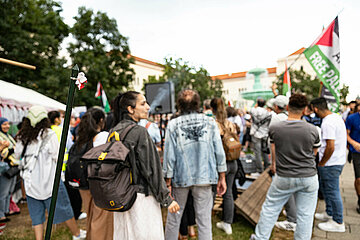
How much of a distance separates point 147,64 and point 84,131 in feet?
Answer: 235

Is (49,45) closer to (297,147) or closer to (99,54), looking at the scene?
(99,54)

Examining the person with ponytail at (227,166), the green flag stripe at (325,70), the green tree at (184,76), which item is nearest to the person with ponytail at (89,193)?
the person with ponytail at (227,166)

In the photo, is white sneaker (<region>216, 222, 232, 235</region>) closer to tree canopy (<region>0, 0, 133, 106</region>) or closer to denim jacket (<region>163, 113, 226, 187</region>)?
denim jacket (<region>163, 113, 226, 187</region>)

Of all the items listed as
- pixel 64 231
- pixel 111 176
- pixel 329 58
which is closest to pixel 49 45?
pixel 64 231

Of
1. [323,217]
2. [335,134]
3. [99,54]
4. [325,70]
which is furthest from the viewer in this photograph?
[99,54]

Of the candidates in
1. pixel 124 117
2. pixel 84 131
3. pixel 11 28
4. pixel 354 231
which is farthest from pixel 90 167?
pixel 11 28

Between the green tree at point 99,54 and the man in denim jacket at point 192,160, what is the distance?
21.4 meters

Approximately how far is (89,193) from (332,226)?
3.38 meters

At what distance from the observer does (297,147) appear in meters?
2.98

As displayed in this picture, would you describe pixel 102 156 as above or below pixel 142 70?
below

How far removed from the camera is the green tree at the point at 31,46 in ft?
48.8

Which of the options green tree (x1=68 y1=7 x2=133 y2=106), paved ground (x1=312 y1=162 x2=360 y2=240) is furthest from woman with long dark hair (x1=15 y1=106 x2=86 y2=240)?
green tree (x1=68 y1=7 x2=133 y2=106)

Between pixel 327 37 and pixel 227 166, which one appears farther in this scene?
pixel 327 37

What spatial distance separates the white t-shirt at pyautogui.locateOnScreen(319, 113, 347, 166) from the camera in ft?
11.7
